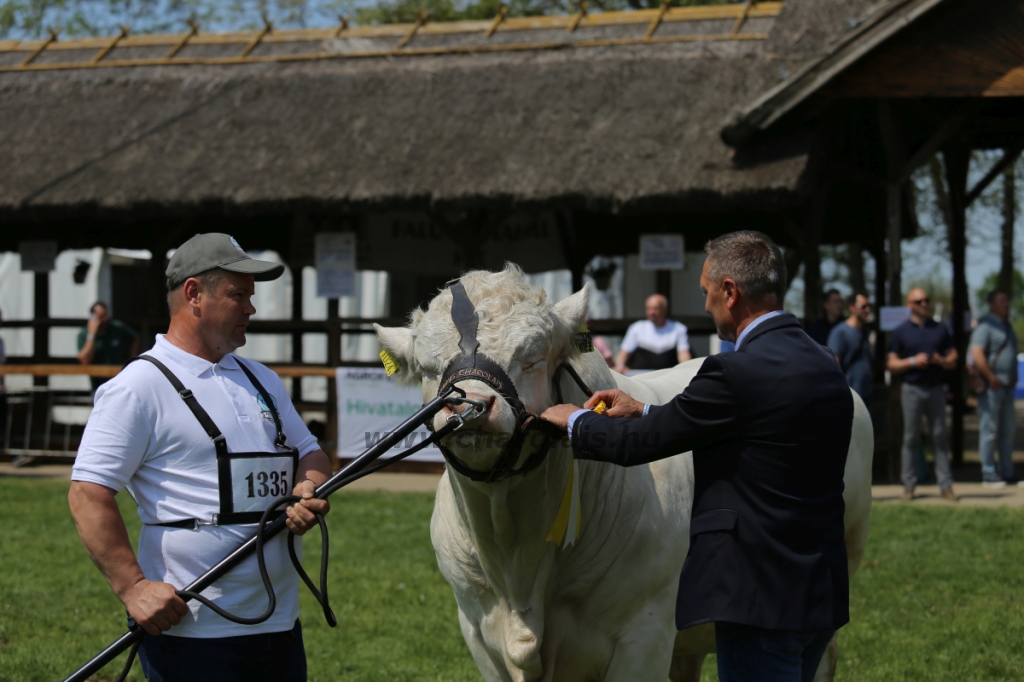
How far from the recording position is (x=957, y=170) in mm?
13859

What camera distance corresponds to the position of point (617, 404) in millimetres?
3139

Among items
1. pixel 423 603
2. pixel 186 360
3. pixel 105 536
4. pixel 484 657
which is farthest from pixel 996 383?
pixel 105 536

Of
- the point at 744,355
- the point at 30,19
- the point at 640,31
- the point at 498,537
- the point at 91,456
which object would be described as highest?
the point at 30,19

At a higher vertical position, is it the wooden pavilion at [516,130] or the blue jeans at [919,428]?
the wooden pavilion at [516,130]

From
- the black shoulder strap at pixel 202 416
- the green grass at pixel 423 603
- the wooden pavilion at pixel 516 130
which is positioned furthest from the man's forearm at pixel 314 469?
the wooden pavilion at pixel 516 130

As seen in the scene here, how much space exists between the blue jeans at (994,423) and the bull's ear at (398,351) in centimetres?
884

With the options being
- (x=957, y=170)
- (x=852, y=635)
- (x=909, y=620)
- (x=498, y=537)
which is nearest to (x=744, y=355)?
(x=498, y=537)

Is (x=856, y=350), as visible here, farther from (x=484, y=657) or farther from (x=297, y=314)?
(x=297, y=314)

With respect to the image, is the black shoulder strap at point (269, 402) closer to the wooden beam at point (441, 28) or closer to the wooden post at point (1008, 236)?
the wooden beam at point (441, 28)

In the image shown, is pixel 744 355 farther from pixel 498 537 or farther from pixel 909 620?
pixel 909 620

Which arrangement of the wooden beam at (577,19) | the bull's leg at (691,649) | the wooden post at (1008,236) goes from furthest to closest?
the wooden post at (1008,236) < the wooden beam at (577,19) < the bull's leg at (691,649)

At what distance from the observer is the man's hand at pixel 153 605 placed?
8.79 ft

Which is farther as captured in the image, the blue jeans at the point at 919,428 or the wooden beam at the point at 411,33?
the wooden beam at the point at 411,33

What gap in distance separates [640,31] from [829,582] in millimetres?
12709
